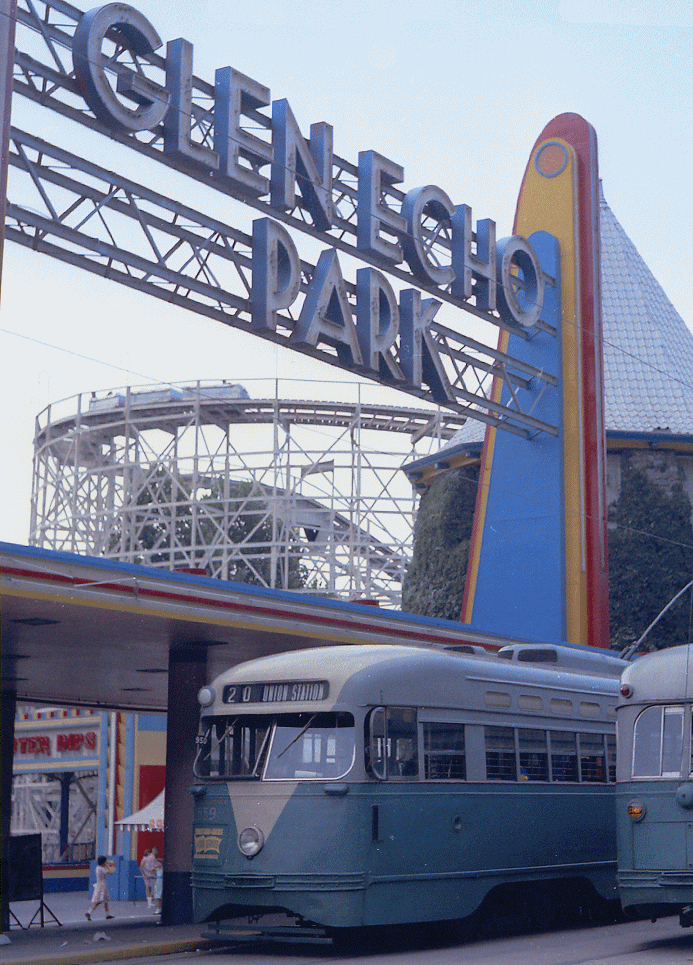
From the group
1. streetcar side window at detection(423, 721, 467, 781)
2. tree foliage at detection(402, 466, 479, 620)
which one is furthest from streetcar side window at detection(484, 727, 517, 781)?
tree foliage at detection(402, 466, 479, 620)

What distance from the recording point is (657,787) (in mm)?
13625

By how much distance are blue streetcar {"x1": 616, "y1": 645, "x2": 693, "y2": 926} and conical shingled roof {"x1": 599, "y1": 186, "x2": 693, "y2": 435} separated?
21.8 meters

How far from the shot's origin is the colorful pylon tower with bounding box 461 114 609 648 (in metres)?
28.0

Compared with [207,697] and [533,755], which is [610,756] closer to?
[533,755]

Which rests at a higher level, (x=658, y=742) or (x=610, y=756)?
(x=658, y=742)

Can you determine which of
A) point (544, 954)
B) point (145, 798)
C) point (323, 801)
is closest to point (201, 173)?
point (323, 801)

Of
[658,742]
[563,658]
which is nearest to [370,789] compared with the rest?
[658,742]

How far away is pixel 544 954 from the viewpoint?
13.0 meters

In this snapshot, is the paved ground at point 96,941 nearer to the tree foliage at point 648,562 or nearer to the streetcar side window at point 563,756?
the streetcar side window at point 563,756

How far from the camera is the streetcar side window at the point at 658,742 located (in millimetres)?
13648

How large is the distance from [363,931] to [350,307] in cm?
1162

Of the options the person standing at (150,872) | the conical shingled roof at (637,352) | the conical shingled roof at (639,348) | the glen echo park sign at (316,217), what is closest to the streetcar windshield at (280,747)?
the glen echo park sign at (316,217)

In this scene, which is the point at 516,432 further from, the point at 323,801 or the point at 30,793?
the point at 30,793

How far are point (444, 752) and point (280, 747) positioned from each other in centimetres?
186
